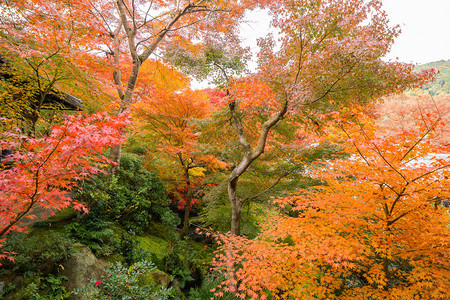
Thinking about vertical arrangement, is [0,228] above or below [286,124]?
below

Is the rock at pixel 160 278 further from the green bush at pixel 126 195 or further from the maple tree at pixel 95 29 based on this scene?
the maple tree at pixel 95 29

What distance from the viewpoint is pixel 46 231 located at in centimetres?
462

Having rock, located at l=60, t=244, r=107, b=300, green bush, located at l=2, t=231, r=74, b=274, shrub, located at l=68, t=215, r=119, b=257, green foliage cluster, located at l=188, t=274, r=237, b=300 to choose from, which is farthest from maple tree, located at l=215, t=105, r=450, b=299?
green bush, located at l=2, t=231, r=74, b=274

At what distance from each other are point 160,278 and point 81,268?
1971 millimetres

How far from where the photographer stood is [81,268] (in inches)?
158

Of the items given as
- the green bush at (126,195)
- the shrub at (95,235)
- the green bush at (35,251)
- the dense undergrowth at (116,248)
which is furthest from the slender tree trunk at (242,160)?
the green bush at (35,251)

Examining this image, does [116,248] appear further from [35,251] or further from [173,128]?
[173,128]

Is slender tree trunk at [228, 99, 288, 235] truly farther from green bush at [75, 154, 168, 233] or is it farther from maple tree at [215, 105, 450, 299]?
green bush at [75, 154, 168, 233]

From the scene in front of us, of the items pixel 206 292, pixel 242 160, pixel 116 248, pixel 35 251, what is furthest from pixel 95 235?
pixel 242 160

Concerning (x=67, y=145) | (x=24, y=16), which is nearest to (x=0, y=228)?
(x=67, y=145)

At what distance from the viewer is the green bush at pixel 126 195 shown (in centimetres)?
532

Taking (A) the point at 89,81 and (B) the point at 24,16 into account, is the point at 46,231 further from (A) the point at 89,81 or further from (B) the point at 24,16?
(B) the point at 24,16

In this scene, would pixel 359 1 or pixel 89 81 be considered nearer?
pixel 359 1

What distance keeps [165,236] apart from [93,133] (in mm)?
5899
